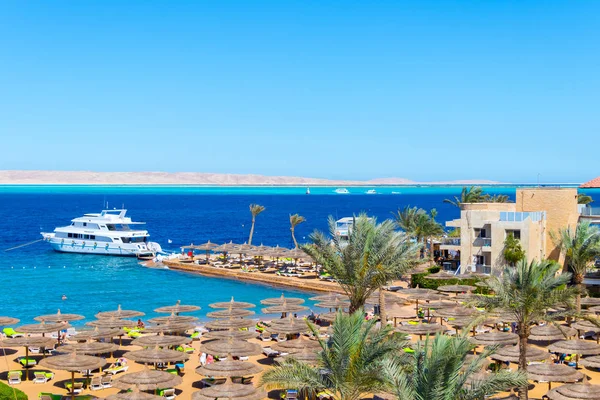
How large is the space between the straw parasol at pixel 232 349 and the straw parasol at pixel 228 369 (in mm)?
1688

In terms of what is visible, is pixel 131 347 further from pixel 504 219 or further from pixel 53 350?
pixel 504 219

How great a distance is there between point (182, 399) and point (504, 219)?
2904cm

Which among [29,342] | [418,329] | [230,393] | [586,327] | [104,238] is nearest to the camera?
[230,393]

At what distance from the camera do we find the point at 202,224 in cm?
13375

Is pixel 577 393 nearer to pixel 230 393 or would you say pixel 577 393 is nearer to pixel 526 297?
pixel 526 297

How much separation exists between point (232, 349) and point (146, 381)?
185 inches

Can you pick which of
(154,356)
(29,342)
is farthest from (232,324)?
(29,342)

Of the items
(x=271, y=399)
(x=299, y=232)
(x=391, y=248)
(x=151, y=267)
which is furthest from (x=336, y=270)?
(x=299, y=232)

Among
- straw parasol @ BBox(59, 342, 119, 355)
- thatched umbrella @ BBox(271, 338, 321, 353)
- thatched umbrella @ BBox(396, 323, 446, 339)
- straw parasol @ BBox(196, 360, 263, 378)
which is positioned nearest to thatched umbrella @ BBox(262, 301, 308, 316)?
thatched umbrella @ BBox(396, 323, 446, 339)

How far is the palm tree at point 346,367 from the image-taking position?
15531 millimetres

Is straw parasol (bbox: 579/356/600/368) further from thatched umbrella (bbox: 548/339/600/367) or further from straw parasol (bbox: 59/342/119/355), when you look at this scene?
straw parasol (bbox: 59/342/119/355)

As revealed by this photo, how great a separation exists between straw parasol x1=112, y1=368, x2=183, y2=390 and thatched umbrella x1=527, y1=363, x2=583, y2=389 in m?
11.7

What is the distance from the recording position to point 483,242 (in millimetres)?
46375

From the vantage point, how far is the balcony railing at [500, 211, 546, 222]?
44.0 m
